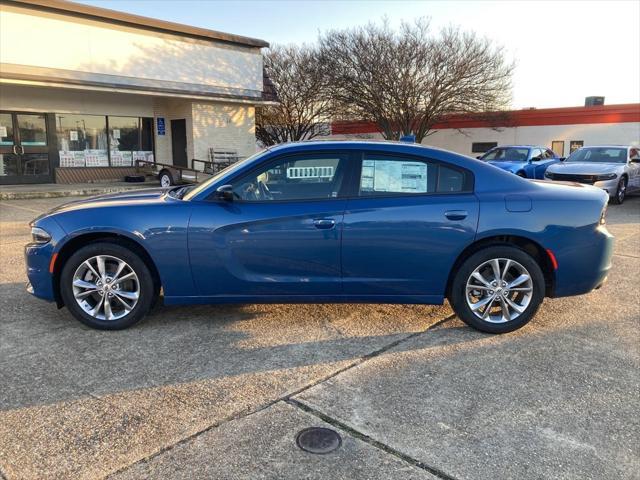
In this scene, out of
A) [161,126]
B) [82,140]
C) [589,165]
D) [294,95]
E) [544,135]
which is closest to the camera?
[589,165]

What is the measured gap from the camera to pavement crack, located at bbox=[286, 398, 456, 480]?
2496 millimetres

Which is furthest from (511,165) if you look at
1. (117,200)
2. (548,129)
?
(117,200)

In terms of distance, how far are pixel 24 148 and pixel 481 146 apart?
75.2 ft

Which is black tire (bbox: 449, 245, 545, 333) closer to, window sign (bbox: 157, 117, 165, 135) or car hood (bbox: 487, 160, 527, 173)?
car hood (bbox: 487, 160, 527, 173)

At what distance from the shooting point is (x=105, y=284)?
419 centimetres

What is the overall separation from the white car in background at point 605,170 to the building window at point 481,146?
13.8 metres

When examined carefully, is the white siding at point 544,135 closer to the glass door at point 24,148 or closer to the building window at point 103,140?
the building window at point 103,140

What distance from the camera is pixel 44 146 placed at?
16.9 meters

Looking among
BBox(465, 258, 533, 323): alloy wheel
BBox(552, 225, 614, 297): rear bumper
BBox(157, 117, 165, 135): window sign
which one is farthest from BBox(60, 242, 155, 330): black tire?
BBox(157, 117, 165, 135): window sign

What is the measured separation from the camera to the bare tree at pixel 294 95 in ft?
90.7

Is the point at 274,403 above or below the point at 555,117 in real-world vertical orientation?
below

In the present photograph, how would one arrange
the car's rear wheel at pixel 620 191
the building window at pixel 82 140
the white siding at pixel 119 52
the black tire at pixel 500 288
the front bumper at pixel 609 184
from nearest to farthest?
the black tire at pixel 500 288 → the front bumper at pixel 609 184 → the car's rear wheel at pixel 620 191 → the white siding at pixel 119 52 → the building window at pixel 82 140

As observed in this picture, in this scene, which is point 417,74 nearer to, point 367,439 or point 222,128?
point 222,128

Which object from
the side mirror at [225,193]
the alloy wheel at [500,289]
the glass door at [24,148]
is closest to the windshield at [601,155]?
the alloy wheel at [500,289]
